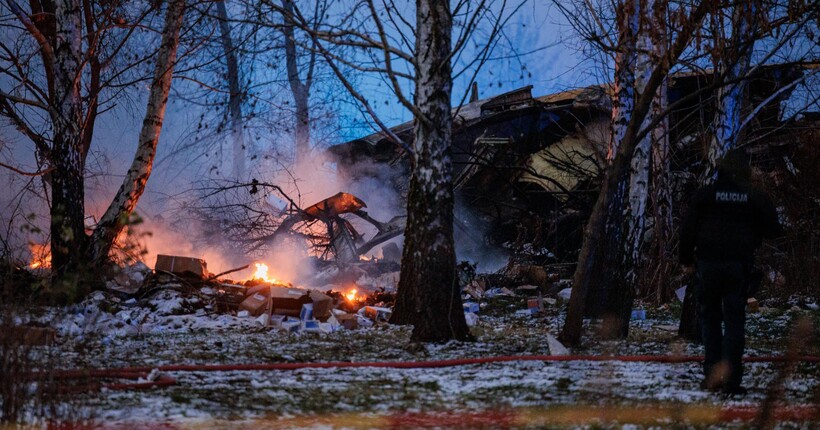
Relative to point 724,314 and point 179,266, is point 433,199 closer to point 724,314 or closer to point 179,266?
point 724,314

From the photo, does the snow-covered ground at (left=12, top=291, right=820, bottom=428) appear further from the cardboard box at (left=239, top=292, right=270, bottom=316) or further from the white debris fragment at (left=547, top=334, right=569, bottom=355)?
the cardboard box at (left=239, top=292, right=270, bottom=316)

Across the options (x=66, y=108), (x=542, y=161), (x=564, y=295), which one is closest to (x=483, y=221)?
(x=542, y=161)

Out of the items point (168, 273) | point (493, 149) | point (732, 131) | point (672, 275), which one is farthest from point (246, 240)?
point (732, 131)

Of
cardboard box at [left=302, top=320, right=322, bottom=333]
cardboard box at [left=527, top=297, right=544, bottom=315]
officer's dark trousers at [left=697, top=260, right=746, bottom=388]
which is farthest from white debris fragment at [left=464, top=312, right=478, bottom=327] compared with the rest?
officer's dark trousers at [left=697, top=260, right=746, bottom=388]

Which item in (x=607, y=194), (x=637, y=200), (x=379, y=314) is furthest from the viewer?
(x=379, y=314)

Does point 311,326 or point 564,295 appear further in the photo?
point 564,295

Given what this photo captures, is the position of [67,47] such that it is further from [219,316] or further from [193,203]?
[193,203]

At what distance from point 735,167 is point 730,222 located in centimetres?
40

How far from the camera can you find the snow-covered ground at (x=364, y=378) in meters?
3.94

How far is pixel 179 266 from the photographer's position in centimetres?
1076

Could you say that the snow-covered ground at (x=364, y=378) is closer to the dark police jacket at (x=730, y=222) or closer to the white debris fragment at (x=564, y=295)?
the dark police jacket at (x=730, y=222)

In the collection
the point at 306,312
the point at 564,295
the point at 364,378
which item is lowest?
the point at 364,378

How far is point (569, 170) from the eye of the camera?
605 inches

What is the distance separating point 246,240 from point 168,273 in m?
4.94
